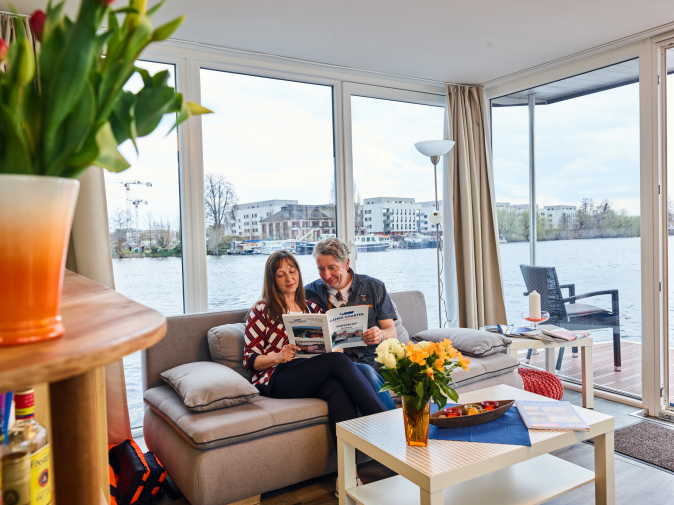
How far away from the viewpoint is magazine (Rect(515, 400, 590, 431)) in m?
2.22

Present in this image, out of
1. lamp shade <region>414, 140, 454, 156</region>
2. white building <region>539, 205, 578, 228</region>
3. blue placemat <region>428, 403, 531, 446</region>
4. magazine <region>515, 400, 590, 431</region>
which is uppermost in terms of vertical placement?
lamp shade <region>414, 140, 454, 156</region>

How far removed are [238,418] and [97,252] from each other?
4.40 ft

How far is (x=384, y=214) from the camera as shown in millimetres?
4586

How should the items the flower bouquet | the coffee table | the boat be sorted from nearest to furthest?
the coffee table, the flower bouquet, the boat

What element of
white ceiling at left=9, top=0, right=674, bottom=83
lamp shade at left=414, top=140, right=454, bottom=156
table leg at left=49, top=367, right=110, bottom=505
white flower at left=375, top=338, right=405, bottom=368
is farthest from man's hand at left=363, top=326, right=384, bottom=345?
table leg at left=49, top=367, right=110, bottom=505

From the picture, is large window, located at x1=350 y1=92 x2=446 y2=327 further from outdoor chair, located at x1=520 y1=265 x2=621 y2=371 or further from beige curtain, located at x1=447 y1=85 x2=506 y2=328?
outdoor chair, located at x1=520 y1=265 x2=621 y2=371

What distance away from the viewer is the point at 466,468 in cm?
192

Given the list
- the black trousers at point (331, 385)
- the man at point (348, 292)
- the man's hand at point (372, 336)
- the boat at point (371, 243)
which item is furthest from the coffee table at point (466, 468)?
the boat at point (371, 243)

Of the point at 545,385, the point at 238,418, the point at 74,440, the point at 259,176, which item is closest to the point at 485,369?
the point at 545,385

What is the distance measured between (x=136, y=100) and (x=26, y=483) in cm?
49

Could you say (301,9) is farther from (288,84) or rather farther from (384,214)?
(384,214)

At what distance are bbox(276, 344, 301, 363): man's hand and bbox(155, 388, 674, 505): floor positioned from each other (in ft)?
2.04

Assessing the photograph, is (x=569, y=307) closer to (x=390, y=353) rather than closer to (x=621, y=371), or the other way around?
(x=621, y=371)

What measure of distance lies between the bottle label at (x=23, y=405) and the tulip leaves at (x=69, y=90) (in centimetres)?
33
